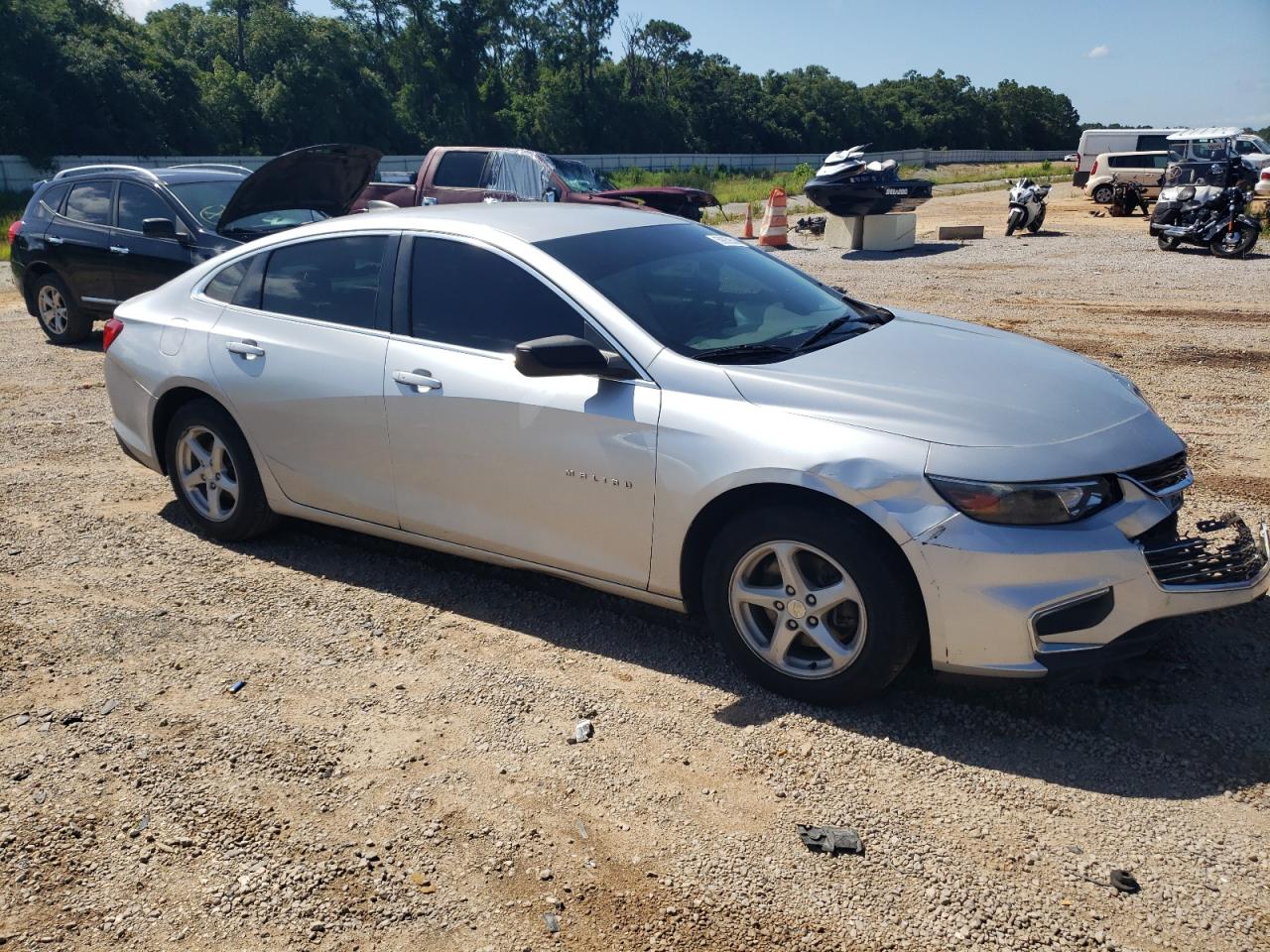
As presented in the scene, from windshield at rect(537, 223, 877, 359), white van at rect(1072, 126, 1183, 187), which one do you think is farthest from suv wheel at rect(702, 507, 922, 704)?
white van at rect(1072, 126, 1183, 187)

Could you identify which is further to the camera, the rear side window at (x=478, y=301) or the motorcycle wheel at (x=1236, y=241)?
the motorcycle wheel at (x=1236, y=241)

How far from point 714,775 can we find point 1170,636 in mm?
2024

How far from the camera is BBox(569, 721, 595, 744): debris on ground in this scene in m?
3.63

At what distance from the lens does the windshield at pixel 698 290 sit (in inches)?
163

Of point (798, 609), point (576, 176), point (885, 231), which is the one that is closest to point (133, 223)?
point (576, 176)

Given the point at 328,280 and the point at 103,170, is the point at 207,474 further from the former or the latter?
the point at 103,170

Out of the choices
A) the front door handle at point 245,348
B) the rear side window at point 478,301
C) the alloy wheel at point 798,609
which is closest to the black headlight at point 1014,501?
the alloy wheel at point 798,609

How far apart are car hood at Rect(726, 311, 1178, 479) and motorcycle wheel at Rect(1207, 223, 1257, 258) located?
14.0 metres

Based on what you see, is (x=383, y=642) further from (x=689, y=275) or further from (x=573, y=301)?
(x=689, y=275)

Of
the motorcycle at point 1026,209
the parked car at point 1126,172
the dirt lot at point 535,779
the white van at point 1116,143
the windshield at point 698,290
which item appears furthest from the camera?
the white van at point 1116,143

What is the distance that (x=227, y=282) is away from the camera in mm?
5336

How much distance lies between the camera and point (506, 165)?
16.3 meters

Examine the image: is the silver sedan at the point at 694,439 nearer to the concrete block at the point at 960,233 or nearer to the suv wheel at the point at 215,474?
the suv wheel at the point at 215,474

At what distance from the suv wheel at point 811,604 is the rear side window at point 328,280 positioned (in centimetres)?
207
